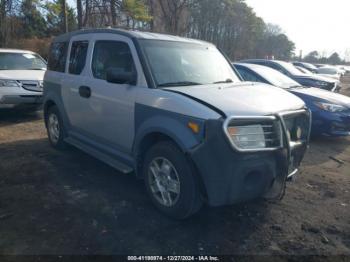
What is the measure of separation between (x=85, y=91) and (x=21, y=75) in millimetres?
4820

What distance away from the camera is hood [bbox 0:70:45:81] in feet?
29.2

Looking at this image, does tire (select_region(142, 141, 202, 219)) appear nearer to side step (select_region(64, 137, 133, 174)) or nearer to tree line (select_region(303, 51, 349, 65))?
side step (select_region(64, 137, 133, 174))

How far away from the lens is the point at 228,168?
11.0ft

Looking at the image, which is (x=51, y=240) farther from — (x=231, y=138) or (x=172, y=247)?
(x=231, y=138)

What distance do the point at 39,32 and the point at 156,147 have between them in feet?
127

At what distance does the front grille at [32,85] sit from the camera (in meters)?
8.95

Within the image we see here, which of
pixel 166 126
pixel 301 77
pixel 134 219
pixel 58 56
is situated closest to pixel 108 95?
pixel 166 126

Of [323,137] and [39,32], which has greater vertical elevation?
[39,32]

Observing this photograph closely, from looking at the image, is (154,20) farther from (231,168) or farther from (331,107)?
(231,168)

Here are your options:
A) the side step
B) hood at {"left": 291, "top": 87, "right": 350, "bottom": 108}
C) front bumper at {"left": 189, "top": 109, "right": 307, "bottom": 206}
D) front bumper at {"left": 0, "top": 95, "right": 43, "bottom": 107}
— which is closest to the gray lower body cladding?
front bumper at {"left": 189, "top": 109, "right": 307, "bottom": 206}

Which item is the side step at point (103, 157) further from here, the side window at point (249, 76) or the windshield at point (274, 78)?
the windshield at point (274, 78)

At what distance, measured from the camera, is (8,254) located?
10.7 ft

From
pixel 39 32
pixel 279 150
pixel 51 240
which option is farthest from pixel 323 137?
pixel 39 32

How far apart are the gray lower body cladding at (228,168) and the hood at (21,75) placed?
700 centimetres
